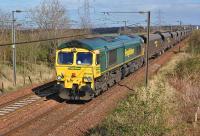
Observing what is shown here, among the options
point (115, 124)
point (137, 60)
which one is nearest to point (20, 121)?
point (115, 124)

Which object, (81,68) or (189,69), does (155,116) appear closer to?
(81,68)

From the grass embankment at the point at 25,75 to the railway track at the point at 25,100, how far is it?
191cm

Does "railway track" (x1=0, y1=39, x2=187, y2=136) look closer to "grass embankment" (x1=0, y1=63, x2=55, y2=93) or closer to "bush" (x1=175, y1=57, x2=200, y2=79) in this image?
"bush" (x1=175, y1=57, x2=200, y2=79)

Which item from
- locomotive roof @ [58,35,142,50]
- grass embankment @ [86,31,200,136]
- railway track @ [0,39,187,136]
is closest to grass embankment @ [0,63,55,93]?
locomotive roof @ [58,35,142,50]

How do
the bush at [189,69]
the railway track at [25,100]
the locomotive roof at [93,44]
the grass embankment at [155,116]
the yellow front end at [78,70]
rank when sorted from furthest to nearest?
the bush at [189,69]
the locomotive roof at [93,44]
the yellow front end at [78,70]
the railway track at [25,100]
the grass embankment at [155,116]

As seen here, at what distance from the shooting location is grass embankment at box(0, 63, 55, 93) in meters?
27.2

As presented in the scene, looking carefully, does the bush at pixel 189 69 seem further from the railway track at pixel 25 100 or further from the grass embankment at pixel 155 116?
the railway track at pixel 25 100

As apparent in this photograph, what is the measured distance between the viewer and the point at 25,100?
72.4 ft

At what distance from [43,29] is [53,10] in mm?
4077

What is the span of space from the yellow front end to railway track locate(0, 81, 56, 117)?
2123 millimetres

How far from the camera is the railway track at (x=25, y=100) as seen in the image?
1993 cm

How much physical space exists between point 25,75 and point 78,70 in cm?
1180

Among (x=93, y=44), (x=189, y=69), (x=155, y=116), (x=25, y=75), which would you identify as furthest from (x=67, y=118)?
(x=25, y=75)

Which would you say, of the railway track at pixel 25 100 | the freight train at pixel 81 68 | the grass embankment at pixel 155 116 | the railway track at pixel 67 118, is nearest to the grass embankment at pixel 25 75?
the railway track at pixel 25 100
